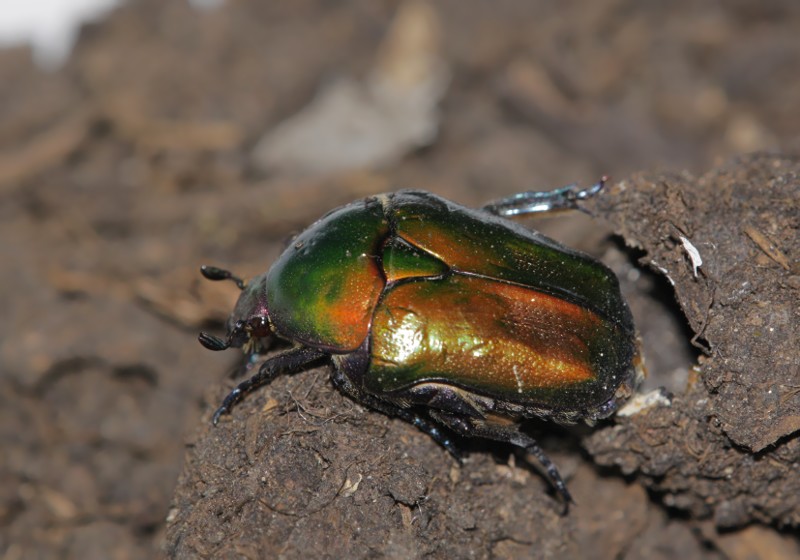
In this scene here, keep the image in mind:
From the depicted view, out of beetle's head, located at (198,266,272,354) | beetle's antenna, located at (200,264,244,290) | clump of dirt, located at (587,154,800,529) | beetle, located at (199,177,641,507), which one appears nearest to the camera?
beetle, located at (199,177,641,507)

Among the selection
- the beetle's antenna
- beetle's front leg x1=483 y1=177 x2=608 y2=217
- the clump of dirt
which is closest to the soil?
the clump of dirt

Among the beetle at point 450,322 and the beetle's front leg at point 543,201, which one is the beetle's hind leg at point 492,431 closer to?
the beetle at point 450,322

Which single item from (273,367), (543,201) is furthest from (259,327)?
(543,201)

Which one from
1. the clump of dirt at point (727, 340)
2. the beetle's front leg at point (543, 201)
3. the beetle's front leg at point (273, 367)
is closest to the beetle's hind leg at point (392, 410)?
the beetle's front leg at point (273, 367)

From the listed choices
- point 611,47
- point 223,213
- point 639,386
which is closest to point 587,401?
point 639,386

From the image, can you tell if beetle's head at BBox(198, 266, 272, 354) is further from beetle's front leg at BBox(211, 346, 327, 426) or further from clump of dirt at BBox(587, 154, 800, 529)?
clump of dirt at BBox(587, 154, 800, 529)

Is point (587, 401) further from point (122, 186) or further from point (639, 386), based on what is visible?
point (122, 186)
